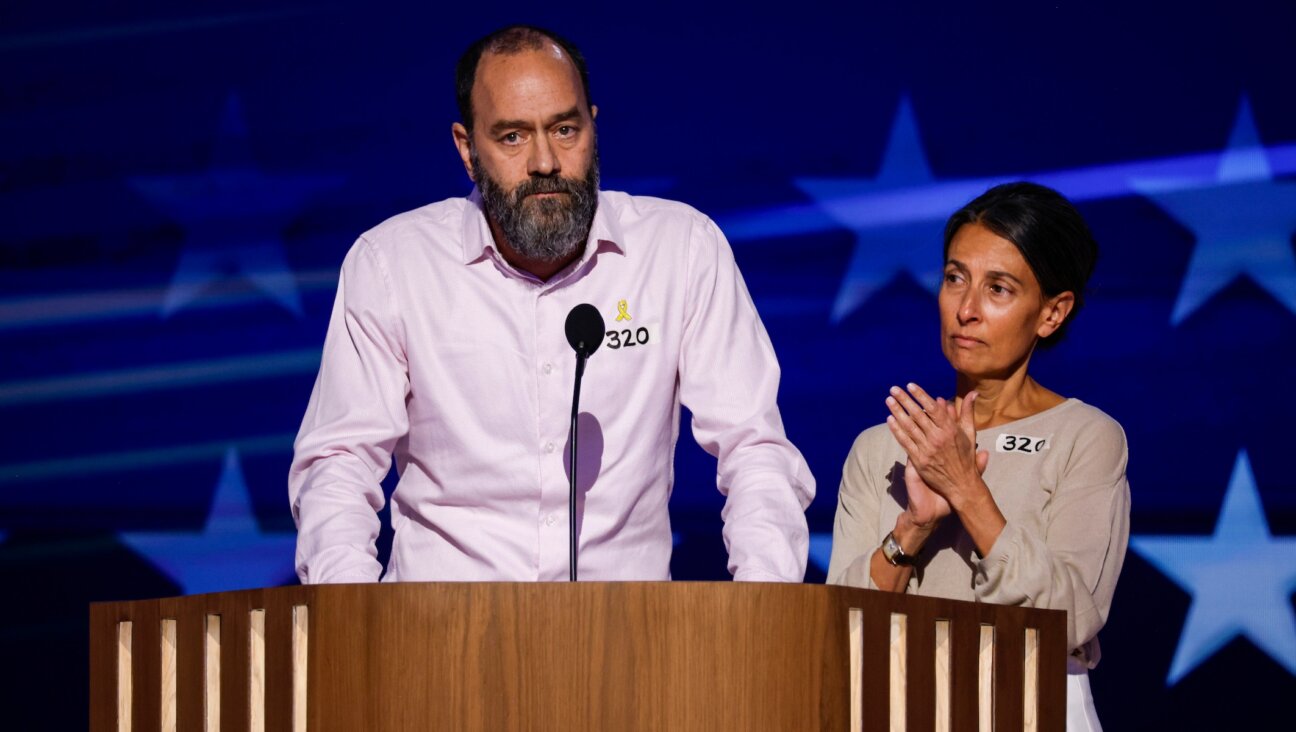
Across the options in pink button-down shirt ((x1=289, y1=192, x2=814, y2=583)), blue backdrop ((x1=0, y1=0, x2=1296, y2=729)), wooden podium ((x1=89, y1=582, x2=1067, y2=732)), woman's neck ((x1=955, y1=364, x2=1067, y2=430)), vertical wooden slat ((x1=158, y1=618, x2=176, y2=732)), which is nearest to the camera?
wooden podium ((x1=89, y1=582, x2=1067, y2=732))

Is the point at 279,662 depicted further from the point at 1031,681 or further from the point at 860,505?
the point at 860,505

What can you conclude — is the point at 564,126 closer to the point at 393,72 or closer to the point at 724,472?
the point at 724,472

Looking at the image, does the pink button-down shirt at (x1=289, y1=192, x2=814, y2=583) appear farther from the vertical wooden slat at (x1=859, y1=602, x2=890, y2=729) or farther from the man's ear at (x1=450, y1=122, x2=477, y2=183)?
the vertical wooden slat at (x1=859, y1=602, x2=890, y2=729)

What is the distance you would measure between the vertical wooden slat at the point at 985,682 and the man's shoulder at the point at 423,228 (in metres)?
1.18

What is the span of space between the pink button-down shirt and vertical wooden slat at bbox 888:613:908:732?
58cm

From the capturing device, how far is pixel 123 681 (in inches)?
83.0

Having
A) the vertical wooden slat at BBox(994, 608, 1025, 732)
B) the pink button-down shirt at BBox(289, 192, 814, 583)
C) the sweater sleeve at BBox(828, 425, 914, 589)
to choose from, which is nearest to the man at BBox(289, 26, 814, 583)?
the pink button-down shirt at BBox(289, 192, 814, 583)

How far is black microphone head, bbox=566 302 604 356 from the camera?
7.25ft

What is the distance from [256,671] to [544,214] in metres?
1.00

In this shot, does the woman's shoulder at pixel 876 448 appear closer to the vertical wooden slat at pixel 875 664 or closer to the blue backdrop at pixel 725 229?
the blue backdrop at pixel 725 229

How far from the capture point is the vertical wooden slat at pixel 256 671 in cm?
192

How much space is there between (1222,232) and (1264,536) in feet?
2.34

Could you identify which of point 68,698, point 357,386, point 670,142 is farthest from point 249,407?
point 357,386

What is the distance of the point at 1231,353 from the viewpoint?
12.5 feet
